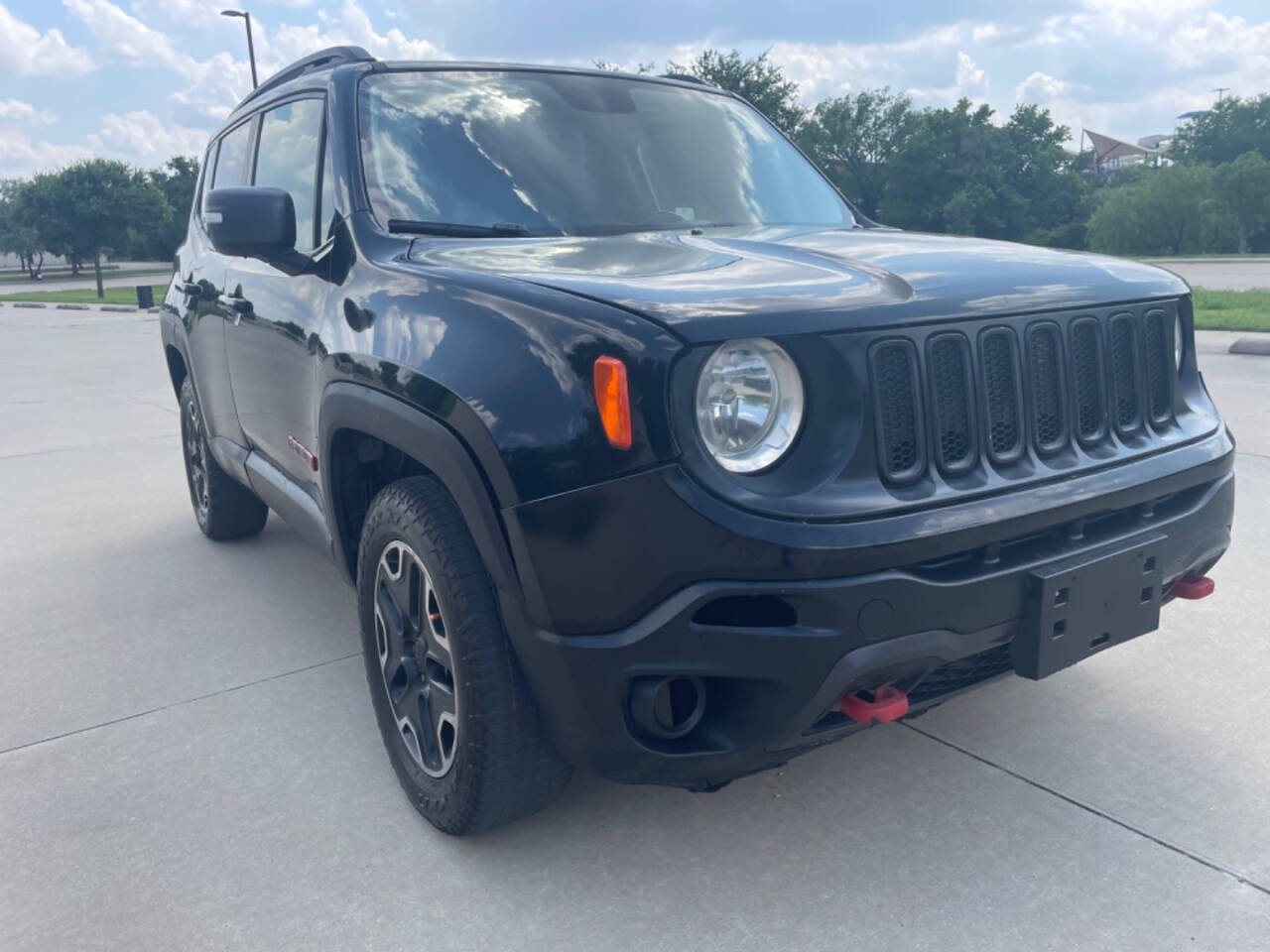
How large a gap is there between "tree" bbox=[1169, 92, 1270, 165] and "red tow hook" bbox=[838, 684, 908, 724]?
78.9 m

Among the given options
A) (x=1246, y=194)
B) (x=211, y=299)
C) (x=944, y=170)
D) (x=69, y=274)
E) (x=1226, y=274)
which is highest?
(x=944, y=170)

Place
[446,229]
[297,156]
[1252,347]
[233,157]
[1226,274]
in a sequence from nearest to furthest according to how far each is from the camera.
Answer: [446,229] → [297,156] → [233,157] → [1252,347] → [1226,274]

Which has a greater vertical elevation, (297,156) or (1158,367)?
(297,156)

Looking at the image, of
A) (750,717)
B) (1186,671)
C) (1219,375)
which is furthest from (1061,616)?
(1219,375)

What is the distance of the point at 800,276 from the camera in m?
2.32

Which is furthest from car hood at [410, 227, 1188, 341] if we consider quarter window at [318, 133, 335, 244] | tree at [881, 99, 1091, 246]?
tree at [881, 99, 1091, 246]

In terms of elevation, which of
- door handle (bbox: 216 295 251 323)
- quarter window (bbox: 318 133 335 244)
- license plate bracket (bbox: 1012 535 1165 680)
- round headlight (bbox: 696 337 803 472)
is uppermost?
quarter window (bbox: 318 133 335 244)

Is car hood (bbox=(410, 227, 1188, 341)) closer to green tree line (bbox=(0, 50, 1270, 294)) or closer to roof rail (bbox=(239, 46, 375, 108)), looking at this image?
roof rail (bbox=(239, 46, 375, 108))

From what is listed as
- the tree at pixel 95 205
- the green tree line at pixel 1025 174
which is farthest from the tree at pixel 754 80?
the tree at pixel 95 205

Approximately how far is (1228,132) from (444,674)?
3237 inches

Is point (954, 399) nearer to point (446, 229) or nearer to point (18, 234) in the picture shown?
point (446, 229)

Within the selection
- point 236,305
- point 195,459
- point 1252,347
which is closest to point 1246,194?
point 1252,347

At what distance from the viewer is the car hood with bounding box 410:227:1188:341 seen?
2.09 m

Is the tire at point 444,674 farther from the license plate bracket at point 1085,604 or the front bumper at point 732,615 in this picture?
the license plate bracket at point 1085,604
